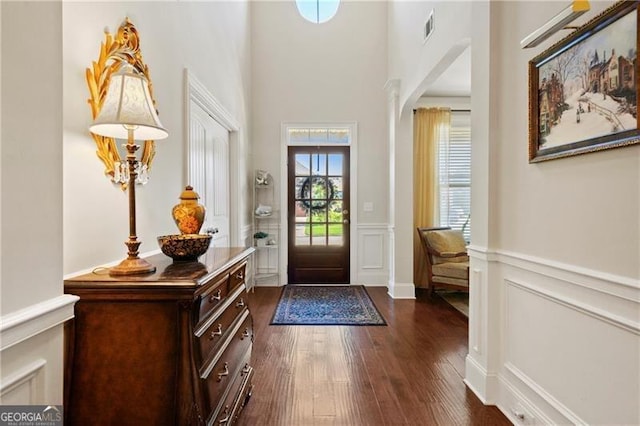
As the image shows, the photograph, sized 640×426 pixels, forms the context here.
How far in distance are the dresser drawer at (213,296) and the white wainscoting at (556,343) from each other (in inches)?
60.3

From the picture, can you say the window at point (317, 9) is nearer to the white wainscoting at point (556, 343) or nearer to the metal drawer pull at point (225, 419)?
the white wainscoting at point (556, 343)

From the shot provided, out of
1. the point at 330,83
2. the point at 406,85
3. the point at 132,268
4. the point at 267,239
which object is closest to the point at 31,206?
the point at 132,268

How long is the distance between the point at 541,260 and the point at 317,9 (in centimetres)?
501

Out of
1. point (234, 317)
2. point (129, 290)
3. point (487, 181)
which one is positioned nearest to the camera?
point (129, 290)

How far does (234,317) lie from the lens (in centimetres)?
183

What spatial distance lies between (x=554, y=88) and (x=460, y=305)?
3.15 m

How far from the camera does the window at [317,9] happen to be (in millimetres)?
5234

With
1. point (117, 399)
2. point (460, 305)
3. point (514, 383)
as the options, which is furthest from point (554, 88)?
point (460, 305)

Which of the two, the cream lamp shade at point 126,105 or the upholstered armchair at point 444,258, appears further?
the upholstered armchair at point 444,258

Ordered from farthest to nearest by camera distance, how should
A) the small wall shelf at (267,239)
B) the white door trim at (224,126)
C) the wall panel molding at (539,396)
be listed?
1. the small wall shelf at (267,239)
2. the white door trim at (224,126)
3. the wall panel molding at (539,396)

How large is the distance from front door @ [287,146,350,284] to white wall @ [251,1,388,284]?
0.84 ft

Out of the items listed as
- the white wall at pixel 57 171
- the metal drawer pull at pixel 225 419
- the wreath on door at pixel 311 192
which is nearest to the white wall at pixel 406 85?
the wreath on door at pixel 311 192

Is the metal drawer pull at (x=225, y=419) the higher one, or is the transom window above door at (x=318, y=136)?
the transom window above door at (x=318, y=136)

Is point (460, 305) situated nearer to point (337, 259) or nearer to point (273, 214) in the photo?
point (337, 259)
